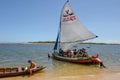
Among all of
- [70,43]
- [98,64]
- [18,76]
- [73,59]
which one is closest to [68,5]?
[70,43]

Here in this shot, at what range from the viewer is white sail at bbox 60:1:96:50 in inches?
1304

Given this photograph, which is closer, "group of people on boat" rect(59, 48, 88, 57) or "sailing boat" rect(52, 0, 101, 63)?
"group of people on boat" rect(59, 48, 88, 57)

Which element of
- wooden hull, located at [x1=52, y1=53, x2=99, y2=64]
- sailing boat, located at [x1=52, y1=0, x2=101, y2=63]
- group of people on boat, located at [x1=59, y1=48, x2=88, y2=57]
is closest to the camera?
wooden hull, located at [x1=52, y1=53, x2=99, y2=64]

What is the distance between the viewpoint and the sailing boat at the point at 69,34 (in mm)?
32688

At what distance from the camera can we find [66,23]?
3553 cm

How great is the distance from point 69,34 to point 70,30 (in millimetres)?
660

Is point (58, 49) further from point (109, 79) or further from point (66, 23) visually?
point (109, 79)

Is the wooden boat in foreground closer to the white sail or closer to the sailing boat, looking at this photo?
the sailing boat

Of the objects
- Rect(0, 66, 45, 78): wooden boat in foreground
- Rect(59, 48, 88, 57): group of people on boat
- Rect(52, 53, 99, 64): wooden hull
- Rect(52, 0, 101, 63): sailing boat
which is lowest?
Rect(0, 66, 45, 78): wooden boat in foreground

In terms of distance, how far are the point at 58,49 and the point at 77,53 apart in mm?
6748

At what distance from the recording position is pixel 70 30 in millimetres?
34500

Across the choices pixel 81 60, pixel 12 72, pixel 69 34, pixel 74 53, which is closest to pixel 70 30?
pixel 69 34

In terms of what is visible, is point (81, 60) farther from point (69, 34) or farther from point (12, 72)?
point (12, 72)

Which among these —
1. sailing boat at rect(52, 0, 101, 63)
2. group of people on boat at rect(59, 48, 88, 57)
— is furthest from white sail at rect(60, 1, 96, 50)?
group of people on boat at rect(59, 48, 88, 57)
